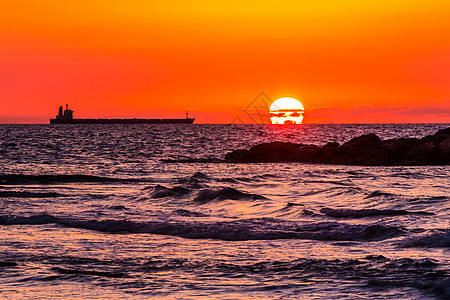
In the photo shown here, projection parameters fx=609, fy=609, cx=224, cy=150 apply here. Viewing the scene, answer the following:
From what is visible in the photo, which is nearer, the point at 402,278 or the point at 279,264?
the point at 402,278

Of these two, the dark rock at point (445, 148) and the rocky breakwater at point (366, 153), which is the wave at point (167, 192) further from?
the dark rock at point (445, 148)

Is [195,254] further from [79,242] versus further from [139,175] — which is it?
[139,175]

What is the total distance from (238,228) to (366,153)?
3391 cm

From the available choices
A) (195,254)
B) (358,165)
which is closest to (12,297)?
(195,254)

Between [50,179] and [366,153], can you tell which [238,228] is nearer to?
[50,179]

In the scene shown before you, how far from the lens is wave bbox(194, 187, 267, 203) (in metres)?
22.4

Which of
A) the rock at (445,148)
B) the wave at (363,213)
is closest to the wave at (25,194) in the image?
the wave at (363,213)

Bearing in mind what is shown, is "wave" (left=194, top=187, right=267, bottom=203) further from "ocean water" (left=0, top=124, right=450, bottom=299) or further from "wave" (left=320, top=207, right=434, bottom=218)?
"wave" (left=320, top=207, right=434, bottom=218)

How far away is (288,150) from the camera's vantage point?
51.6m

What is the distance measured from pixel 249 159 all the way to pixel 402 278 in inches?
1620

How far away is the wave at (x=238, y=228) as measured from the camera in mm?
14055

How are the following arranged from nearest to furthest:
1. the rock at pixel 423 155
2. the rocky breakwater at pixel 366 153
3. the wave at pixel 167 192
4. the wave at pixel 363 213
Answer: the wave at pixel 363 213
the wave at pixel 167 192
the rock at pixel 423 155
the rocky breakwater at pixel 366 153

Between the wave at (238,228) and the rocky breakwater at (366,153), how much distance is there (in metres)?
30.4

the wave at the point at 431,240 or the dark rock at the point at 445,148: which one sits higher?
the dark rock at the point at 445,148
